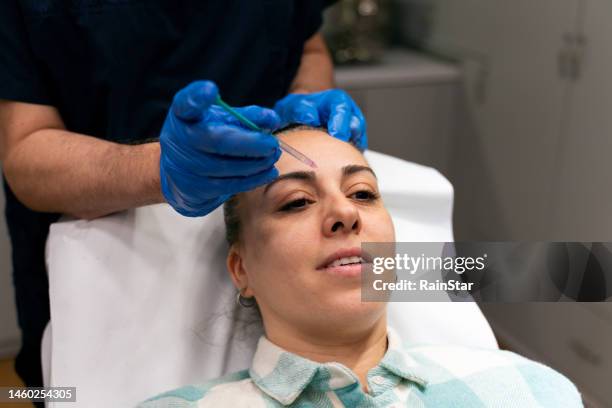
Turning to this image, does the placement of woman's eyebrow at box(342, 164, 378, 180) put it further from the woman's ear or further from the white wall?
the white wall

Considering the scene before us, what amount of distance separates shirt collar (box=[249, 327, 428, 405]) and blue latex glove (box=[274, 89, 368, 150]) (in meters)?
0.38

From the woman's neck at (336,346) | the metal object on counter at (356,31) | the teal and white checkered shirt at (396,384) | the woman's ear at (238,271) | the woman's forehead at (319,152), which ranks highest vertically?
the woman's forehead at (319,152)

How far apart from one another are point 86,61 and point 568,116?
1.40 meters

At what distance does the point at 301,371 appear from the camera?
1.07m

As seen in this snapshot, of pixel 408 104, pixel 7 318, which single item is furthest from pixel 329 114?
pixel 7 318

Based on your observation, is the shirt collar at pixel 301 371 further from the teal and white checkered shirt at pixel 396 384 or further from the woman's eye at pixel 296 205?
the woman's eye at pixel 296 205

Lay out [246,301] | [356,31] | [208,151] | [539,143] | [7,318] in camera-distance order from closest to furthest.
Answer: [208,151]
[246,301]
[539,143]
[7,318]
[356,31]

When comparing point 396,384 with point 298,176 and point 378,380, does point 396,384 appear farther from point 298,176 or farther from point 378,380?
point 298,176

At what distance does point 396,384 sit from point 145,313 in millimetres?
460

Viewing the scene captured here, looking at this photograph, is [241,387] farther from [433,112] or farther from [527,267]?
[433,112]

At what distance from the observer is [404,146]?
8.55ft

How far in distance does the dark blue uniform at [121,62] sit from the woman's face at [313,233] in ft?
1.01

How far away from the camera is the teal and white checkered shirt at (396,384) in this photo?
107 cm

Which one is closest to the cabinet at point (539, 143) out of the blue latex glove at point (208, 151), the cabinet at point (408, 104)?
the cabinet at point (408, 104)
